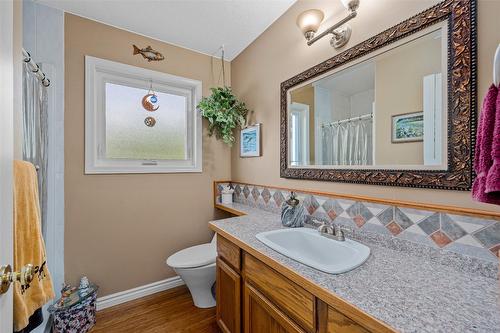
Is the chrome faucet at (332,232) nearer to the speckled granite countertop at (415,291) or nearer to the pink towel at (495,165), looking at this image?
the speckled granite countertop at (415,291)

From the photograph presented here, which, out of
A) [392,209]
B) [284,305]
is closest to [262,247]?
[284,305]

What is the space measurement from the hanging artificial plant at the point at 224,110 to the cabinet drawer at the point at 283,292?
1.39 meters

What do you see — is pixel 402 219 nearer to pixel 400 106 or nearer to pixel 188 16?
pixel 400 106

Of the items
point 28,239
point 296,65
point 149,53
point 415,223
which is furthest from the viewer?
point 149,53

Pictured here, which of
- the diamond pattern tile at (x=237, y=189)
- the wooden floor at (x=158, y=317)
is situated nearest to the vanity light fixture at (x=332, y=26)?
the diamond pattern tile at (x=237, y=189)

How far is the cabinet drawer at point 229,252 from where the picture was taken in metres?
1.24

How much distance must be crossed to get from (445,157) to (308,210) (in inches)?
31.8

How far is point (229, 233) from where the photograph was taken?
131 centimetres

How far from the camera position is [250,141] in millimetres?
2131

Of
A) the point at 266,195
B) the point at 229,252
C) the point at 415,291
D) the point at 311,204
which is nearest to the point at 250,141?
the point at 266,195

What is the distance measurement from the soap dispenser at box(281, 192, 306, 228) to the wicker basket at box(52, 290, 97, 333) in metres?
1.56

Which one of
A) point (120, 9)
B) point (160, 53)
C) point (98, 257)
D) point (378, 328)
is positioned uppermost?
point (120, 9)

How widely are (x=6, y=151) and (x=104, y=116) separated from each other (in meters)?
1.54

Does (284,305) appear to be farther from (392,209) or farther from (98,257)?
(98,257)
